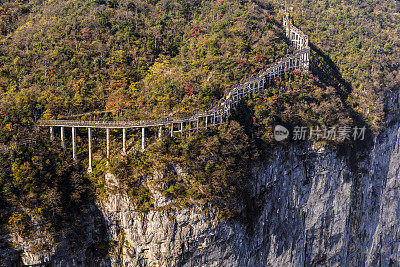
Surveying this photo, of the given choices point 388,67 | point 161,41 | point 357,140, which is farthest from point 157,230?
point 388,67

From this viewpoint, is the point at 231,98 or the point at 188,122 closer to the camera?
the point at 188,122

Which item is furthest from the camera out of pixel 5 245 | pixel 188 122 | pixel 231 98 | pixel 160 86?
pixel 160 86

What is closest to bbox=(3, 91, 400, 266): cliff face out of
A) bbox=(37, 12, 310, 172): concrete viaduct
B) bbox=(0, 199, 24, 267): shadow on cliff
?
bbox=(0, 199, 24, 267): shadow on cliff

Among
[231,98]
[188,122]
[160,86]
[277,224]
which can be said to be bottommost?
[277,224]

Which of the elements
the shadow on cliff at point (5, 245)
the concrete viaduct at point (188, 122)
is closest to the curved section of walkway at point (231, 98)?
the concrete viaduct at point (188, 122)

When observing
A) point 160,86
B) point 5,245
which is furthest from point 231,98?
point 5,245

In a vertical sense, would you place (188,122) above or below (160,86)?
below

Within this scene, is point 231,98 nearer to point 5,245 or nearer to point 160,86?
point 160,86
